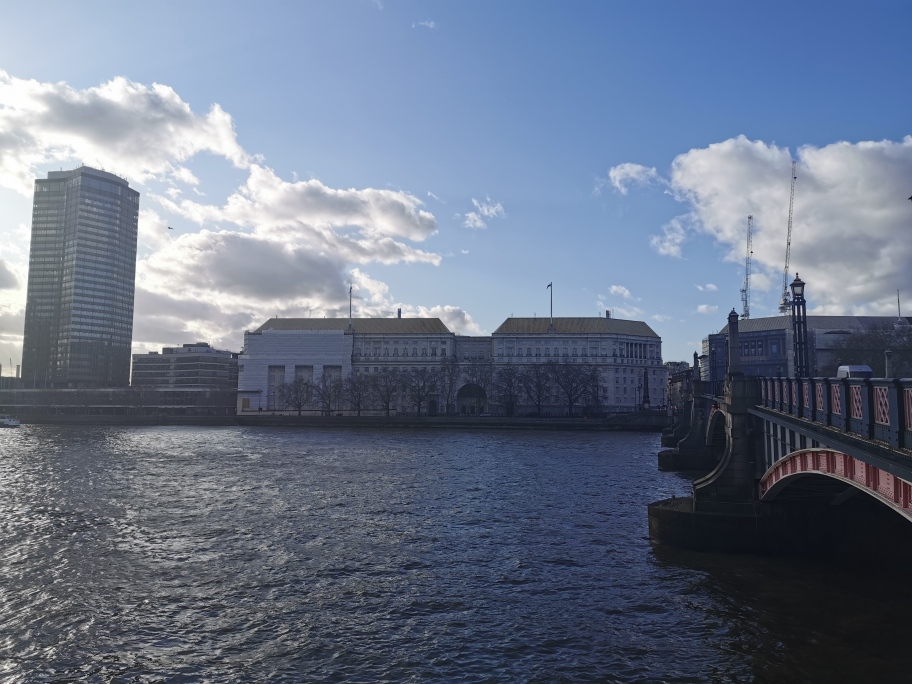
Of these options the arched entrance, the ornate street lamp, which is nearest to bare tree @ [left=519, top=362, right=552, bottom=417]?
the arched entrance

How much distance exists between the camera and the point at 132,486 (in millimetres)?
43844

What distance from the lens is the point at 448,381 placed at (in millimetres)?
150375

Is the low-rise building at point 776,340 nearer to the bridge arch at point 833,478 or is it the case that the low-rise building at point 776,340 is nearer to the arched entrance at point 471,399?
the arched entrance at point 471,399

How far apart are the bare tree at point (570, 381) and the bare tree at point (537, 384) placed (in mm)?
1923

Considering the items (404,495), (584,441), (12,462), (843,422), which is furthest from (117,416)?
(843,422)

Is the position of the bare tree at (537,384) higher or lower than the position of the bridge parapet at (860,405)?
higher

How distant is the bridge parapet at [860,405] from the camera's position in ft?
40.3

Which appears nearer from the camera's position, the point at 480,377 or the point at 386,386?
the point at 386,386

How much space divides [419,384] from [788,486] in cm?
12413

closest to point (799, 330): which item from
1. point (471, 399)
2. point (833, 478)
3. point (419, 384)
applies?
point (833, 478)

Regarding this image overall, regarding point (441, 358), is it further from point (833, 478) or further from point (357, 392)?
point (833, 478)

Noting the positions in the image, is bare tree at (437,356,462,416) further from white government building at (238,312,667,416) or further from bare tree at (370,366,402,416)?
bare tree at (370,366,402,416)

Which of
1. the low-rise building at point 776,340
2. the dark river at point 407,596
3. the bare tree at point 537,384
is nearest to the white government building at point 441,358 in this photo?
the bare tree at point 537,384

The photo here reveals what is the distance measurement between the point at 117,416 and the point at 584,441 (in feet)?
337
